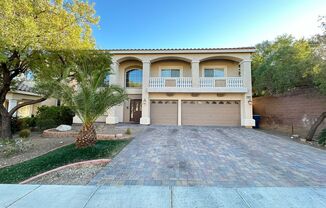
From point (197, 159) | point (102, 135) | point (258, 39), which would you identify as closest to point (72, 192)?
point (197, 159)

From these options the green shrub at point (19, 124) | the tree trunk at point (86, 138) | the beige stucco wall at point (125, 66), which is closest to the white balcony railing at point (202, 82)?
the beige stucco wall at point (125, 66)

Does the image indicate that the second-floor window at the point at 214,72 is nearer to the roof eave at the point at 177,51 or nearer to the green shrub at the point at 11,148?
the roof eave at the point at 177,51

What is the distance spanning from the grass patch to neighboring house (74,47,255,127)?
804cm

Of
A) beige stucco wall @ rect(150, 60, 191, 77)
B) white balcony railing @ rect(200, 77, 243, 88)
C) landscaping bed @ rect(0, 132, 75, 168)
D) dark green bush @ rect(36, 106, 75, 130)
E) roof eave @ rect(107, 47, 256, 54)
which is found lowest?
landscaping bed @ rect(0, 132, 75, 168)

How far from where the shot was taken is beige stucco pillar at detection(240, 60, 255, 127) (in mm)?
14505

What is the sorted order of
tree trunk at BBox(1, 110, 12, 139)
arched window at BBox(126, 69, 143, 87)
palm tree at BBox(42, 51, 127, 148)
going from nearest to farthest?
palm tree at BBox(42, 51, 127, 148)
tree trunk at BBox(1, 110, 12, 139)
arched window at BBox(126, 69, 143, 87)

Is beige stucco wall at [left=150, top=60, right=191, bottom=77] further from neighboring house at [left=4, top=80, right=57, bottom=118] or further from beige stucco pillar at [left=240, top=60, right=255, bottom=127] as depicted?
neighboring house at [left=4, top=80, right=57, bottom=118]

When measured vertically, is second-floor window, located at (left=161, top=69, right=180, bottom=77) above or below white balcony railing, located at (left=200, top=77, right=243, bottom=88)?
above

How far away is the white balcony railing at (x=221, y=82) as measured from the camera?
48.8 ft

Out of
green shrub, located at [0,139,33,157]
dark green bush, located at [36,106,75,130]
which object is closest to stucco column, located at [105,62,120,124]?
dark green bush, located at [36,106,75,130]

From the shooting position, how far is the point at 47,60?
394 inches

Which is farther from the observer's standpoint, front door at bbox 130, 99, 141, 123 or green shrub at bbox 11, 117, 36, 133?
front door at bbox 130, 99, 141, 123

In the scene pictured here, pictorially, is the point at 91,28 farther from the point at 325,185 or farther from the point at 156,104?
the point at 325,185

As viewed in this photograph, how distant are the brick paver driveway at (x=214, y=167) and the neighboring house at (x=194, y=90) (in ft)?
25.2
